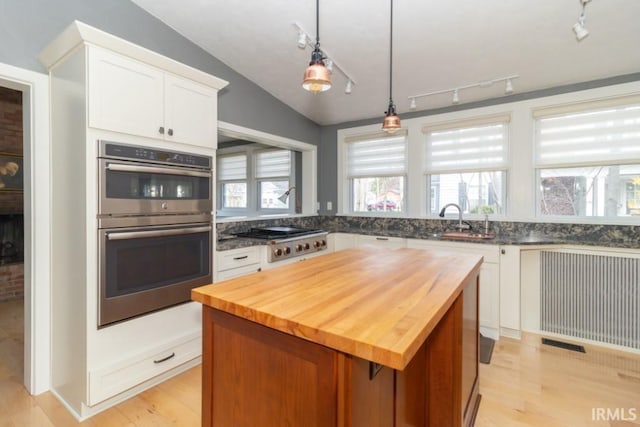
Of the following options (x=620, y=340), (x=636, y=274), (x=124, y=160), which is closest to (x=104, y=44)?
(x=124, y=160)

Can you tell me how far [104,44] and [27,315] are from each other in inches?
70.5

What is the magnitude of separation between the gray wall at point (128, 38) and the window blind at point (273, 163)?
0.76m

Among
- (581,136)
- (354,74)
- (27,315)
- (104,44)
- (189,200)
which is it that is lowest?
(27,315)

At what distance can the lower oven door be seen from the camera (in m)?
1.83

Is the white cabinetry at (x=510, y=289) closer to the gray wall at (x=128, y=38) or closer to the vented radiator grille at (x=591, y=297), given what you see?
the vented radiator grille at (x=591, y=297)

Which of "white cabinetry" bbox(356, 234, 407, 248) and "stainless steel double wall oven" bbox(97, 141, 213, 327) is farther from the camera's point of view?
"white cabinetry" bbox(356, 234, 407, 248)

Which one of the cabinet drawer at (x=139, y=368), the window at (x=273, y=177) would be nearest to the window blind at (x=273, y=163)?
the window at (x=273, y=177)

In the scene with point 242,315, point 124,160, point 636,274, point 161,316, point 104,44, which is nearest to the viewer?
point 242,315

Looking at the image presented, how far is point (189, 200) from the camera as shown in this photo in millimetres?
2279

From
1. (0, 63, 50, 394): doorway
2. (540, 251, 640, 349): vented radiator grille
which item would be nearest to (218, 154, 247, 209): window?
(0, 63, 50, 394): doorway

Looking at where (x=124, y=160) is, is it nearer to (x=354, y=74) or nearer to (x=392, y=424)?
(x=392, y=424)

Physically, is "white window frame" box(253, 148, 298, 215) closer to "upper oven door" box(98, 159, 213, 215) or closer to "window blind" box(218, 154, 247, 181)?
"window blind" box(218, 154, 247, 181)

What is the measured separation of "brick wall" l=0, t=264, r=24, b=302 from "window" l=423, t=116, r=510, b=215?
525 centimetres

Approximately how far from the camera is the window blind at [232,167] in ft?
16.7
